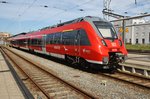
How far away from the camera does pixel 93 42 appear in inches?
524

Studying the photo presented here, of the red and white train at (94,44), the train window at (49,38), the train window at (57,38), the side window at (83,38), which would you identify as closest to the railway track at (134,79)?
the red and white train at (94,44)

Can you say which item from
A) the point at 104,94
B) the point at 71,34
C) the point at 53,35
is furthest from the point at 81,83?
the point at 53,35

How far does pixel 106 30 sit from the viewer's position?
1411cm

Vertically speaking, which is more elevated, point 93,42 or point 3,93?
point 93,42

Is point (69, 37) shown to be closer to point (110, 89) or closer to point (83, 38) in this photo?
point (83, 38)

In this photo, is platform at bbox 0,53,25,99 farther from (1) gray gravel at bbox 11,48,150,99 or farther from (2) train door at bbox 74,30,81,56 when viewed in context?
(2) train door at bbox 74,30,81,56

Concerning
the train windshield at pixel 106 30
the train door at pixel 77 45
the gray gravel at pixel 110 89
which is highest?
the train windshield at pixel 106 30

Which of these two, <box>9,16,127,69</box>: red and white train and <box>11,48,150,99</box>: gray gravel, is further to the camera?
<box>9,16,127,69</box>: red and white train

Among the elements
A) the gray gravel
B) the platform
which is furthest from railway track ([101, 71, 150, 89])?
the platform

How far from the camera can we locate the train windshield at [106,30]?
13773 mm

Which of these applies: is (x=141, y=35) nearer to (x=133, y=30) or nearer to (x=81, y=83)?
(x=133, y=30)

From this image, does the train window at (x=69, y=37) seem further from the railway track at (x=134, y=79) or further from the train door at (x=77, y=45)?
the railway track at (x=134, y=79)

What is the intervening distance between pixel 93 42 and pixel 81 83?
9.54ft

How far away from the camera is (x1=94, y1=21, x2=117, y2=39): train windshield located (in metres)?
13.8
